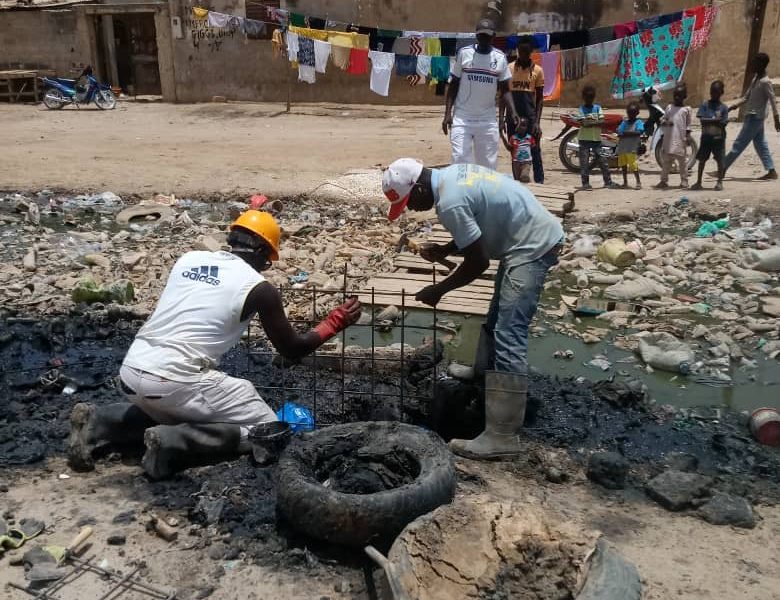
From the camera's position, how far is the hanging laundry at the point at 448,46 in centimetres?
1647

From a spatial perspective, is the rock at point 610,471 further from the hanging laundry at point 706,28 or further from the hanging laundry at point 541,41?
the hanging laundry at point 706,28

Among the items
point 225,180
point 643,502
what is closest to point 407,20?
point 225,180

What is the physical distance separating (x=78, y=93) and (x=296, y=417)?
18371 millimetres

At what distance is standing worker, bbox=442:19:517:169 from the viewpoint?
8.04m

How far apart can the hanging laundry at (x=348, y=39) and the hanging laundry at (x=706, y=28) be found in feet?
22.7

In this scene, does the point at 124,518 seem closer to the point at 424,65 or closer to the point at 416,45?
the point at 424,65

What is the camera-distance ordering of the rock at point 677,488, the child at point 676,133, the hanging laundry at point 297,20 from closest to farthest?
the rock at point 677,488 < the child at point 676,133 < the hanging laundry at point 297,20

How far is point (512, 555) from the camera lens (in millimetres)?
2949

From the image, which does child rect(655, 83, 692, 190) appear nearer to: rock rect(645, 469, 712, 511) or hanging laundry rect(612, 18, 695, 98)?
hanging laundry rect(612, 18, 695, 98)

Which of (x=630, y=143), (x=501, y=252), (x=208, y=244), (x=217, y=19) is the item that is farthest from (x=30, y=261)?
(x=217, y=19)

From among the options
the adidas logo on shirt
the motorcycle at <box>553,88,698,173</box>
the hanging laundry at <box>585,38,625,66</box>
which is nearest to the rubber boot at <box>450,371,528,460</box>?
the adidas logo on shirt

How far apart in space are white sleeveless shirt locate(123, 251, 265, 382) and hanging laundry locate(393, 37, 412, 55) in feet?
47.1

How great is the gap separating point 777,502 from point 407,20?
1647 centimetres

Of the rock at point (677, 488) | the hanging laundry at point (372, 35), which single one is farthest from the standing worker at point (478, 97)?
the hanging laundry at point (372, 35)
